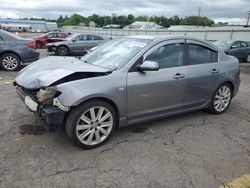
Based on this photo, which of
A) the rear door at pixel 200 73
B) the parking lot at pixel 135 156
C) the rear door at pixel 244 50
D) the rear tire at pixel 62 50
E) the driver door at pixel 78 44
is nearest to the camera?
the parking lot at pixel 135 156

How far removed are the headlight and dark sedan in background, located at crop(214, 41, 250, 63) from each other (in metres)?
13.5

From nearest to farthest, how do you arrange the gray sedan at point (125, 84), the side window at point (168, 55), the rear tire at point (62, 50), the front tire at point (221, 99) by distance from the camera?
the gray sedan at point (125, 84) < the side window at point (168, 55) < the front tire at point (221, 99) < the rear tire at point (62, 50)

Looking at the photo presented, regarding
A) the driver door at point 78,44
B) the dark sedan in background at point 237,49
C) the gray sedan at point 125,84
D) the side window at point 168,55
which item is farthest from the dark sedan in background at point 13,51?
the dark sedan in background at point 237,49

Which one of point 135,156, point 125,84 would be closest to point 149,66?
point 125,84

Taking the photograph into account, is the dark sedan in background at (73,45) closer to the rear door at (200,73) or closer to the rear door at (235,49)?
the rear door at (235,49)

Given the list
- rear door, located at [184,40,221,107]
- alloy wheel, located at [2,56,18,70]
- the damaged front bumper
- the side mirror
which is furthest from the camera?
alloy wheel, located at [2,56,18,70]

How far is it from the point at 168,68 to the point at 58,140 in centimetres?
207

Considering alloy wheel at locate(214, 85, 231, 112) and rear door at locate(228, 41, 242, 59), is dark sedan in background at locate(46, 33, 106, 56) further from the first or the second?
alloy wheel at locate(214, 85, 231, 112)

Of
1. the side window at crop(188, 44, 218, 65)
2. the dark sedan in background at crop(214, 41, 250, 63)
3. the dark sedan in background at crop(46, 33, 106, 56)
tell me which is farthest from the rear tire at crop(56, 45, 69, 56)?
the side window at crop(188, 44, 218, 65)

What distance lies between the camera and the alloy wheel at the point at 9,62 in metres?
8.61

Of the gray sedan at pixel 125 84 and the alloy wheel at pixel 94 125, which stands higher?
the gray sedan at pixel 125 84

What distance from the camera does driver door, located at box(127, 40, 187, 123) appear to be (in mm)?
3625

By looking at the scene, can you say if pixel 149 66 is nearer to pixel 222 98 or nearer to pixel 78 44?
pixel 222 98

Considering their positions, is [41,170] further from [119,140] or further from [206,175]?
[206,175]
